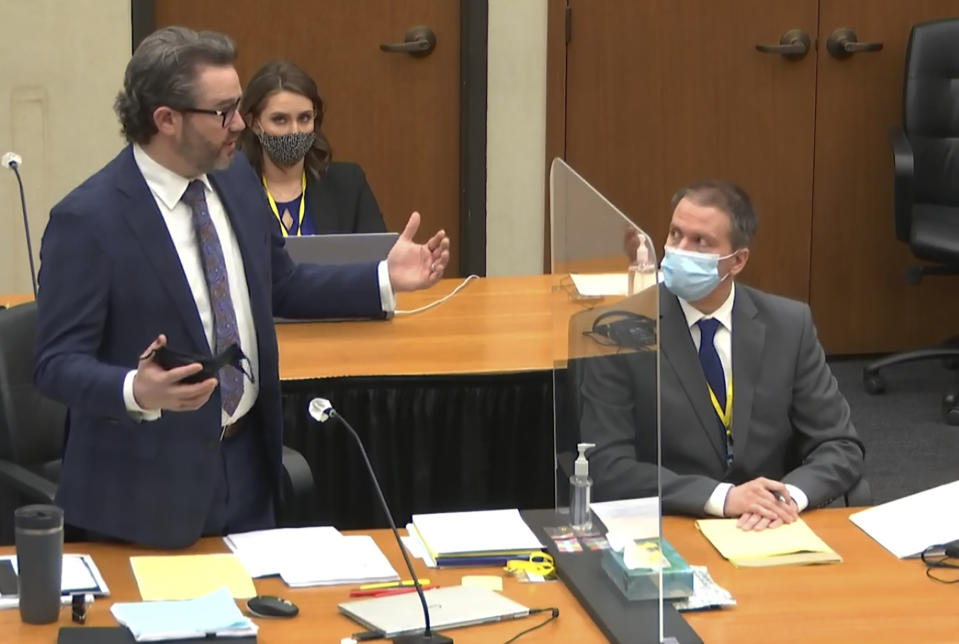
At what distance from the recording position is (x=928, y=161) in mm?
5918

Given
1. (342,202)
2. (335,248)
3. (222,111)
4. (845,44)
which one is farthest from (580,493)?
(845,44)

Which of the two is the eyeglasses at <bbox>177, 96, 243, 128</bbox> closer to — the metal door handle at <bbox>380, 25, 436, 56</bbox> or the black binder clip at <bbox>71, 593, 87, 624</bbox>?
the black binder clip at <bbox>71, 593, 87, 624</bbox>

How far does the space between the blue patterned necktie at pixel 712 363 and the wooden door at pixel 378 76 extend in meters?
3.00

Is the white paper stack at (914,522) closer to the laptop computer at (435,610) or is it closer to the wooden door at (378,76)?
the laptop computer at (435,610)

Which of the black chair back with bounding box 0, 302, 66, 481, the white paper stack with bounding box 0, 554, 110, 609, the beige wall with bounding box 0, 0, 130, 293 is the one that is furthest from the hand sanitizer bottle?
the beige wall with bounding box 0, 0, 130, 293

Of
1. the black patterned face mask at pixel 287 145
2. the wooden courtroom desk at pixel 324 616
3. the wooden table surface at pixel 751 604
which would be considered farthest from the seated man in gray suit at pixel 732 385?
the black patterned face mask at pixel 287 145

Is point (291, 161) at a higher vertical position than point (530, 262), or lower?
higher

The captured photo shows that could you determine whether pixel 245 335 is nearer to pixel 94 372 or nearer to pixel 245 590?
pixel 94 372

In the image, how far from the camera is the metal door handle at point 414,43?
5.98 m

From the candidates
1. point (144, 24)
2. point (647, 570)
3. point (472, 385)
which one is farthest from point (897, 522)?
point (144, 24)

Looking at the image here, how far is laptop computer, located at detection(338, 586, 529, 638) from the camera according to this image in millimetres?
2408

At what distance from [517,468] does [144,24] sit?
2.76 m

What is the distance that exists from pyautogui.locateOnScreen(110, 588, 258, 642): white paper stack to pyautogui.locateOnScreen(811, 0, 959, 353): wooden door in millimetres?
4387

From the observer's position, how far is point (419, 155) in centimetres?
614
